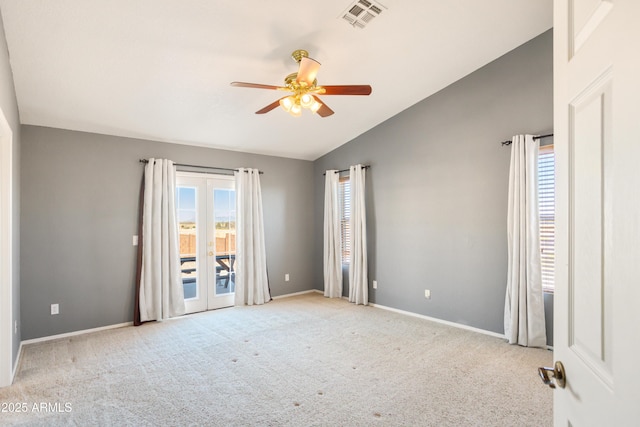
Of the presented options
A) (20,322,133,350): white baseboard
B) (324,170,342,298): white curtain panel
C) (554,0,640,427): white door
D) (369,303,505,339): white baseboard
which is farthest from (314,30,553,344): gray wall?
(20,322,133,350): white baseboard

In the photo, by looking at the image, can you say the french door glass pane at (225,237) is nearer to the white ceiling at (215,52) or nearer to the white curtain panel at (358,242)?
the white ceiling at (215,52)

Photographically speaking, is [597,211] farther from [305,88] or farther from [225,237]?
[225,237]

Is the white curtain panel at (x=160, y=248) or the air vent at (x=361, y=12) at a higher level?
the air vent at (x=361, y=12)

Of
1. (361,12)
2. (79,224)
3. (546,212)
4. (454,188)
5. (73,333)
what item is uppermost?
(361,12)

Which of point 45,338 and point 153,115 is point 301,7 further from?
point 45,338

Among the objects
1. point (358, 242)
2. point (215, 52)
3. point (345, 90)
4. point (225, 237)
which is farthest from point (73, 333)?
point (345, 90)

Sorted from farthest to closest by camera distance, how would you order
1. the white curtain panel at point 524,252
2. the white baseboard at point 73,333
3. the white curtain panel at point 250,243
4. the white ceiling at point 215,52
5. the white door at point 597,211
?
the white curtain panel at point 250,243
the white baseboard at point 73,333
the white curtain panel at point 524,252
the white ceiling at point 215,52
the white door at point 597,211

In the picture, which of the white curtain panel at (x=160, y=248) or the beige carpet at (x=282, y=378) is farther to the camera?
the white curtain panel at (x=160, y=248)

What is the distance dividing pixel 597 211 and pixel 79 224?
521 centimetres

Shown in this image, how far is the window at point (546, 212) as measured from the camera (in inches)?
140

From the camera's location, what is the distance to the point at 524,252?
11.8 feet

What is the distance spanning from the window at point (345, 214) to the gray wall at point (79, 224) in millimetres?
2722

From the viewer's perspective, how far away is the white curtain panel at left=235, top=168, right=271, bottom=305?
5.53 meters

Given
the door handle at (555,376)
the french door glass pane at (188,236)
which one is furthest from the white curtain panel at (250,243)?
the door handle at (555,376)
